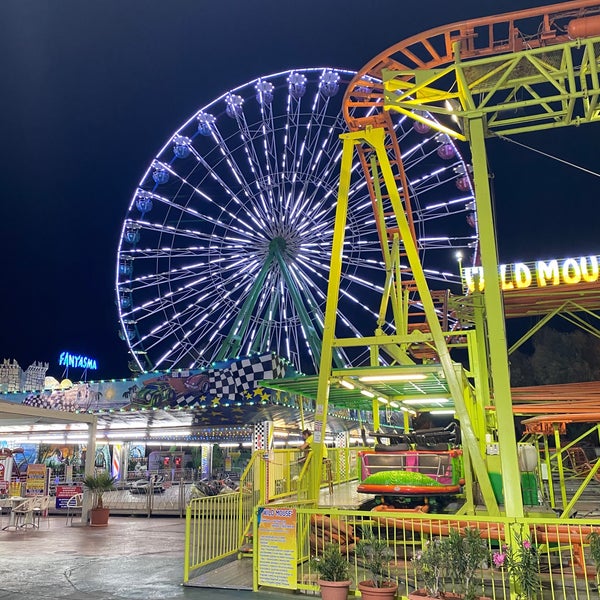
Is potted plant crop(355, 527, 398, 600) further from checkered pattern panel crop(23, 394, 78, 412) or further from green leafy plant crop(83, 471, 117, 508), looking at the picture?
checkered pattern panel crop(23, 394, 78, 412)

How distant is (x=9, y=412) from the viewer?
1273 cm

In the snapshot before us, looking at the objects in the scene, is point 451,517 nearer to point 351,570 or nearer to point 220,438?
point 351,570

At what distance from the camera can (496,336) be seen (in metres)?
7.07

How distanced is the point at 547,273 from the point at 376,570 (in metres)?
11.1

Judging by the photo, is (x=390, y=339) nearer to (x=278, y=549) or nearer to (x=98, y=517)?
(x=278, y=549)

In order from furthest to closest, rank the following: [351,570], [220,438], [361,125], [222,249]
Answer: [220,438]
[222,249]
[361,125]
[351,570]

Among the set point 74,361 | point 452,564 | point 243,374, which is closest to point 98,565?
point 452,564

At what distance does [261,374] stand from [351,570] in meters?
10.2

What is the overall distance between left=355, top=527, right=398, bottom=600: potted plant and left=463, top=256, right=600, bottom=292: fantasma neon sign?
9494mm

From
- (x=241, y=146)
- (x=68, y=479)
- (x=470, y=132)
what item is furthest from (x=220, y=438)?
(x=470, y=132)

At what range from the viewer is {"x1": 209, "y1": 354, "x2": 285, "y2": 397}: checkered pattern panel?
17.5 metres

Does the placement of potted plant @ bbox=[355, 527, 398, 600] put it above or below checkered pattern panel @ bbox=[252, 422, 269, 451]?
below

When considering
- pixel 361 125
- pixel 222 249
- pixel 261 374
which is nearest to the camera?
pixel 361 125

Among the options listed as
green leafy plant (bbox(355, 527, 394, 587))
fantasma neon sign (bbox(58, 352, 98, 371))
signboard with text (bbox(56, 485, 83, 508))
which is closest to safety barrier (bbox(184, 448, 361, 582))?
green leafy plant (bbox(355, 527, 394, 587))
